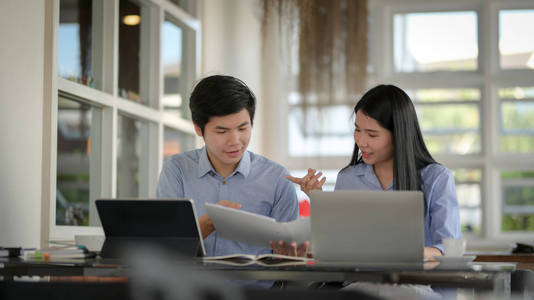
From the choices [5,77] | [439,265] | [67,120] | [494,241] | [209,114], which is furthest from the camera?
[494,241]

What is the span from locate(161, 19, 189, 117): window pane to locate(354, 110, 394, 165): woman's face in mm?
2108

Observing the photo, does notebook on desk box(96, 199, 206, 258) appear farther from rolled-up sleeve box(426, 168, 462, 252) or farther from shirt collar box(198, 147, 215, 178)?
rolled-up sleeve box(426, 168, 462, 252)

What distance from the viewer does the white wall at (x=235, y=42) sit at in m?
5.05

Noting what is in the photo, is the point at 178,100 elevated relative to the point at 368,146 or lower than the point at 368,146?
elevated

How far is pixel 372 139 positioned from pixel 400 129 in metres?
0.11

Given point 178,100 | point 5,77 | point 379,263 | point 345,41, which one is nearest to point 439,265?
point 379,263

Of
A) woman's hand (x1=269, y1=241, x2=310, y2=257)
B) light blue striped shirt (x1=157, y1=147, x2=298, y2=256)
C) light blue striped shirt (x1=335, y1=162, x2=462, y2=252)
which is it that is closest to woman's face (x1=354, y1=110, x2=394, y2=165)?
light blue striped shirt (x1=335, y1=162, x2=462, y2=252)

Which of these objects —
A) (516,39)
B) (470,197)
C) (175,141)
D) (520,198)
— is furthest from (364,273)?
(516,39)

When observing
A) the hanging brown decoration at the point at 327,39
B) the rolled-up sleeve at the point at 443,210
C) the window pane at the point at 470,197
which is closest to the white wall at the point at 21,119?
the rolled-up sleeve at the point at 443,210

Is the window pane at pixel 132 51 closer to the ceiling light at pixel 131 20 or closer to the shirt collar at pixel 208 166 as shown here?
the ceiling light at pixel 131 20

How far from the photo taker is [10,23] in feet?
8.42

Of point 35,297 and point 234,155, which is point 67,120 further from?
point 35,297

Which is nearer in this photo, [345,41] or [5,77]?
[5,77]

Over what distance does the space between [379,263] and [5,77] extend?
159 cm
